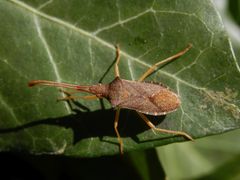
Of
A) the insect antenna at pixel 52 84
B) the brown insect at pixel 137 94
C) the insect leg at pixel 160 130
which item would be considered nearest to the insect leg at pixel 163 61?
the brown insect at pixel 137 94

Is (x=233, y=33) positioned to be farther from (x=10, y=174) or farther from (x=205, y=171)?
(x=10, y=174)

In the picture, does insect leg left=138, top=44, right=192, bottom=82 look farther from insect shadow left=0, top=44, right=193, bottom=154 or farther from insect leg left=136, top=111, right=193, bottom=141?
insect leg left=136, top=111, right=193, bottom=141

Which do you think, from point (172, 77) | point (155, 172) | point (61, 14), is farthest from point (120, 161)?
point (61, 14)

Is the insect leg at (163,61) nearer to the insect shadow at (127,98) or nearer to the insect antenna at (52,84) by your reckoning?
the insect shadow at (127,98)

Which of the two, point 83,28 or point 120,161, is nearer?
point 83,28

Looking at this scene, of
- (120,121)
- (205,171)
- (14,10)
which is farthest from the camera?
(205,171)
